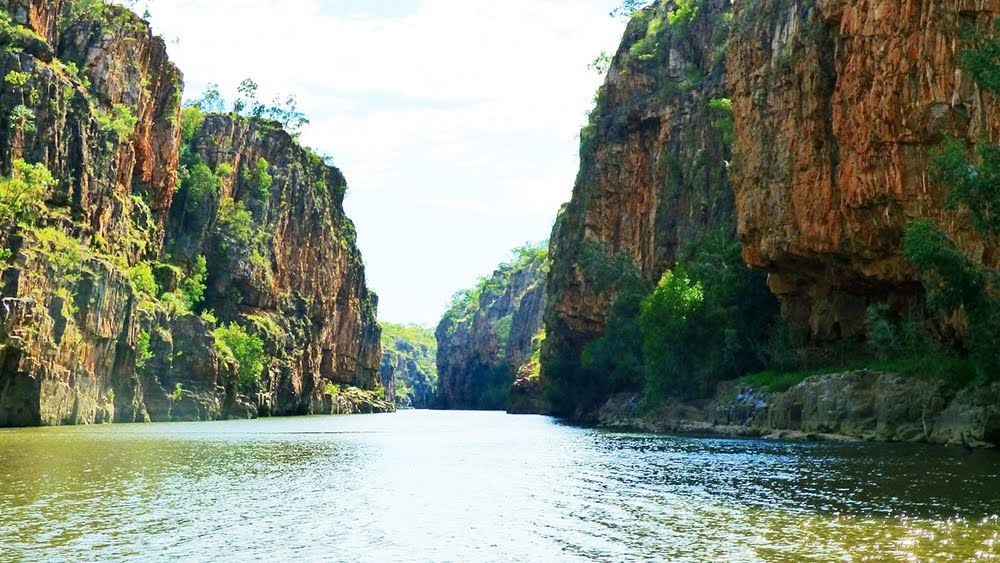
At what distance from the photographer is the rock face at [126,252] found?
76812 millimetres

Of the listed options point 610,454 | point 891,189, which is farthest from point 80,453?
point 891,189

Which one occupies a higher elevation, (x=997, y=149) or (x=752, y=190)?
(x=752, y=190)

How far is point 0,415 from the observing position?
70.4m

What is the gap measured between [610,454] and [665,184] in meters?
70.7

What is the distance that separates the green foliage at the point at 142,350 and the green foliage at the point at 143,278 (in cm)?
640

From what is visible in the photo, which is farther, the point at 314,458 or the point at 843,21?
the point at 843,21

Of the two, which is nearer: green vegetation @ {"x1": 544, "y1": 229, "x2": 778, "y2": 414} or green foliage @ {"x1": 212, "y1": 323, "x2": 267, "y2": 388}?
green vegetation @ {"x1": 544, "y1": 229, "x2": 778, "y2": 414}

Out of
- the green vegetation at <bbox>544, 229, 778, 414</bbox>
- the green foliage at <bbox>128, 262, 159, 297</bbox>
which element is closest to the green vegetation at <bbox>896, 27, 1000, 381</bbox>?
the green vegetation at <bbox>544, 229, 778, 414</bbox>

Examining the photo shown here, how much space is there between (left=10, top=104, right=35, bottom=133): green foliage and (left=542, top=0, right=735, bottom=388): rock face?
62561mm

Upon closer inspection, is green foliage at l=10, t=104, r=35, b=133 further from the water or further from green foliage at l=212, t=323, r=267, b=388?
green foliage at l=212, t=323, r=267, b=388

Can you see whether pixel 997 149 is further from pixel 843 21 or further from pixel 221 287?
pixel 221 287

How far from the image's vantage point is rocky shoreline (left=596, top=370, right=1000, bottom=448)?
1873 inches

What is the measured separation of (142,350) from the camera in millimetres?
97875

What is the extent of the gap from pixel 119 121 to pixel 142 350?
75.9 ft
